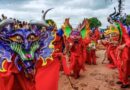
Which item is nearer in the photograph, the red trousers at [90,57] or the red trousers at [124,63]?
the red trousers at [124,63]

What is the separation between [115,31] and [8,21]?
6.68 meters

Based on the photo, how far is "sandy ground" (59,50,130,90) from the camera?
1062cm

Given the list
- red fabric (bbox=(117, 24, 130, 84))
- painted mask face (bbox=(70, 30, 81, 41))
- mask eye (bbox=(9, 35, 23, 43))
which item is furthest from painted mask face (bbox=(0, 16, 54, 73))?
painted mask face (bbox=(70, 30, 81, 41))

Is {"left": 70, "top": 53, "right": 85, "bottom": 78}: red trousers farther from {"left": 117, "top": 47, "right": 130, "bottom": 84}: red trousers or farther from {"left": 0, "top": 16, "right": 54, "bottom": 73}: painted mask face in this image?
{"left": 0, "top": 16, "right": 54, "bottom": 73}: painted mask face

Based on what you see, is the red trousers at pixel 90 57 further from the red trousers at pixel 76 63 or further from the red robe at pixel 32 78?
the red robe at pixel 32 78

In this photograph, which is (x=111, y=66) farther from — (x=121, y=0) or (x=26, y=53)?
(x=121, y=0)

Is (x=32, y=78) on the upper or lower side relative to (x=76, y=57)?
upper

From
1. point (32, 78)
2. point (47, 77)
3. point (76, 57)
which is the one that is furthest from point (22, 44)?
point (76, 57)

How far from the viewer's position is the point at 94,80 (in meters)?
11.6

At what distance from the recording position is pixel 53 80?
702 centimetres

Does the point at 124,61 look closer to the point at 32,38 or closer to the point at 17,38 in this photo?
the point at 32,38

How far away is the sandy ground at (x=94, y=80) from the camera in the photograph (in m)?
10.6

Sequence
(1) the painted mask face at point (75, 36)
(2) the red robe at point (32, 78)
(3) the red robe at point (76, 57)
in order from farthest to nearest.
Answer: (3) the red robe at point (76, 57)
(1) the painted mask face at point (75, 36)
(2) the red robe at point (32, 78)

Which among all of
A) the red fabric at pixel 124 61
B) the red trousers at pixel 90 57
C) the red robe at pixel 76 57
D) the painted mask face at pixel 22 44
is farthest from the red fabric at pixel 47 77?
the red trousers at pixel 90 57
